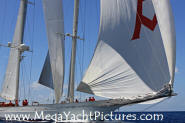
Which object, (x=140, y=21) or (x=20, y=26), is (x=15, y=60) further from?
(x=140, y=21)

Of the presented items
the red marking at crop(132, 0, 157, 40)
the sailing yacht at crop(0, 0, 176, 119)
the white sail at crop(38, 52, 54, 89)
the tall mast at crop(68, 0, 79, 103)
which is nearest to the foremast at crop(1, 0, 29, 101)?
the white sail at crop(38, 52, 54, 89)

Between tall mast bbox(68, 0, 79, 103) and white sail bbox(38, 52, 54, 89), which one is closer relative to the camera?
tall mast bbox(68, 0, 79, 103)

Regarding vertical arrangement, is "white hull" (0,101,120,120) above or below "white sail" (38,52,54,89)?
below

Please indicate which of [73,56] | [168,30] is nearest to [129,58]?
[168,30]

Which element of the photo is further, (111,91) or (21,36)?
(21,36)

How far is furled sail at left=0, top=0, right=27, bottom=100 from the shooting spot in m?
29.7

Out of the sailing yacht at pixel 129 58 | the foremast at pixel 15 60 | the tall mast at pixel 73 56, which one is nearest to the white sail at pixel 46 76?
the foremast at pixel 15 60

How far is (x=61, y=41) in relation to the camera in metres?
25.0

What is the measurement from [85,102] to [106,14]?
6.98m

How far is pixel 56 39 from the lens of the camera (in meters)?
25.0

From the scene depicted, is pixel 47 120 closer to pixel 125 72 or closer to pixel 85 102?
pixel 85 102

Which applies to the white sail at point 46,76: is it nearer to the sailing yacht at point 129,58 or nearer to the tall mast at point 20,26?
the tall mast at point 20,26

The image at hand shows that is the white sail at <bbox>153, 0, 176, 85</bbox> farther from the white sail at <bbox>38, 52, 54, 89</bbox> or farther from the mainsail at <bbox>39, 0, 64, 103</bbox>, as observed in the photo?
the white sail at <bbox>38, 52, 54, 89</bbox>

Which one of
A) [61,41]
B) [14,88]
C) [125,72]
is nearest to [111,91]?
[125,72]
